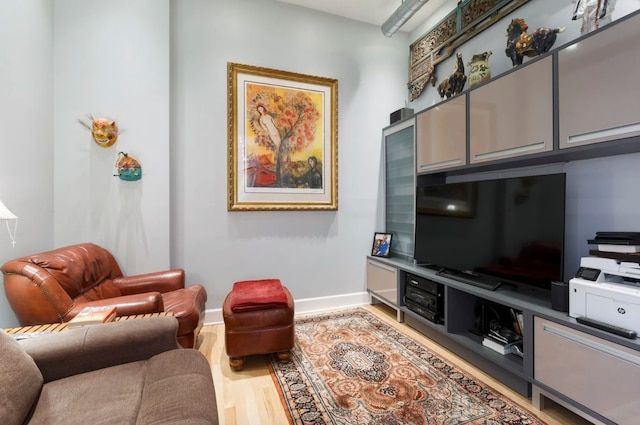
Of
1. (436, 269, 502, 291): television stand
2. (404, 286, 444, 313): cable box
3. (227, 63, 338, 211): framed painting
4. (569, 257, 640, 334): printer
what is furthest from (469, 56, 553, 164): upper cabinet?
(227, 63, 338, 211): framed painting

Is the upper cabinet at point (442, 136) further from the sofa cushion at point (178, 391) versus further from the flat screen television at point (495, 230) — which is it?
the sofa cushion at point (178, 391)

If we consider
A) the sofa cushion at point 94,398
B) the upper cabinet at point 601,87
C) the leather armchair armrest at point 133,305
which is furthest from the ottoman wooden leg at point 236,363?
the upper cabinet at point 601,87

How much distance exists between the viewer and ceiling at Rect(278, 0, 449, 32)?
3141 mm

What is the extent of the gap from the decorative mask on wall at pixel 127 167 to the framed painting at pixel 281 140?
82 cm

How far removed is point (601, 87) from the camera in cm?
155

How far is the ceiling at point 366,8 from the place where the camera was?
124 inches

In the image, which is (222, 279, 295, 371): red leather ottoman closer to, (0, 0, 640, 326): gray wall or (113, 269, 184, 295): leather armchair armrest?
(113, 269, 184, 295): leather armchair armrest

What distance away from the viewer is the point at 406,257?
10.5 ft

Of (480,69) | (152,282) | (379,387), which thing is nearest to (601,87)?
(480,69)

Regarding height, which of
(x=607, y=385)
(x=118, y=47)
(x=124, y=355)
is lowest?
(x=607, y=385)

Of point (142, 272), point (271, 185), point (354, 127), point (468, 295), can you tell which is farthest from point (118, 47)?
point (468, 295)

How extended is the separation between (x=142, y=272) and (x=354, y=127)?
8.95 ft

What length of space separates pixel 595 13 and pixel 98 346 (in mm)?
3204

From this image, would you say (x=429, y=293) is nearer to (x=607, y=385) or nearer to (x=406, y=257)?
(x=406, y=257)
